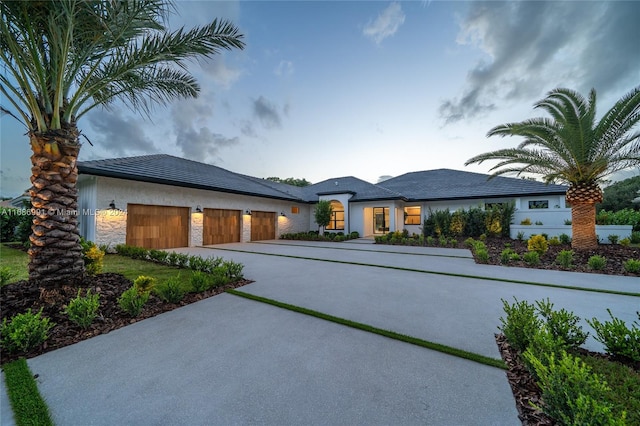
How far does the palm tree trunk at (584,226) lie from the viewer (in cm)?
867

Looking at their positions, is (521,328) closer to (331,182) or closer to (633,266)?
(633,266)

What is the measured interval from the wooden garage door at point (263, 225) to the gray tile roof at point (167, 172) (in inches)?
62.4

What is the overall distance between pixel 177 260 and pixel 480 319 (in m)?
7.75

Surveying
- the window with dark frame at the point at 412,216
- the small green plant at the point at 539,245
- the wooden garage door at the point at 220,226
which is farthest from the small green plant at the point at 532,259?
the wooden garage door at the point at 220,226

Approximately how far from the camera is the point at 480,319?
364 centimetres

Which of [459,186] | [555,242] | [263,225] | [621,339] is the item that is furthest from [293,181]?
[621,339]

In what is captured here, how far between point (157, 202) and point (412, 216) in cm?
1735

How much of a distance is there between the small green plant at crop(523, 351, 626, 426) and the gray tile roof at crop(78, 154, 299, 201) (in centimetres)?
1251

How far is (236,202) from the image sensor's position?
15.0 m

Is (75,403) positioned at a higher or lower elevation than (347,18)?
lower

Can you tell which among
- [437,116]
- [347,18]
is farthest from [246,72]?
[437,116]

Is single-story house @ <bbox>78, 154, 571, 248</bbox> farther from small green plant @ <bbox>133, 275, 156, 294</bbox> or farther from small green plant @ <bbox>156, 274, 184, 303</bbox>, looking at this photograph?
small green plant @ <bbox>156, 274, 184, 303</bbox>

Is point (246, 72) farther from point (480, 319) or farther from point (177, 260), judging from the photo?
point (480, 319)

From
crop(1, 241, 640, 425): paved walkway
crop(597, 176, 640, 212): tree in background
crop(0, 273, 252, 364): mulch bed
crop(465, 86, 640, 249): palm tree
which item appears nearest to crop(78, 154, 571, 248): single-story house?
crop(465, 86, 640, 249): palm tree
